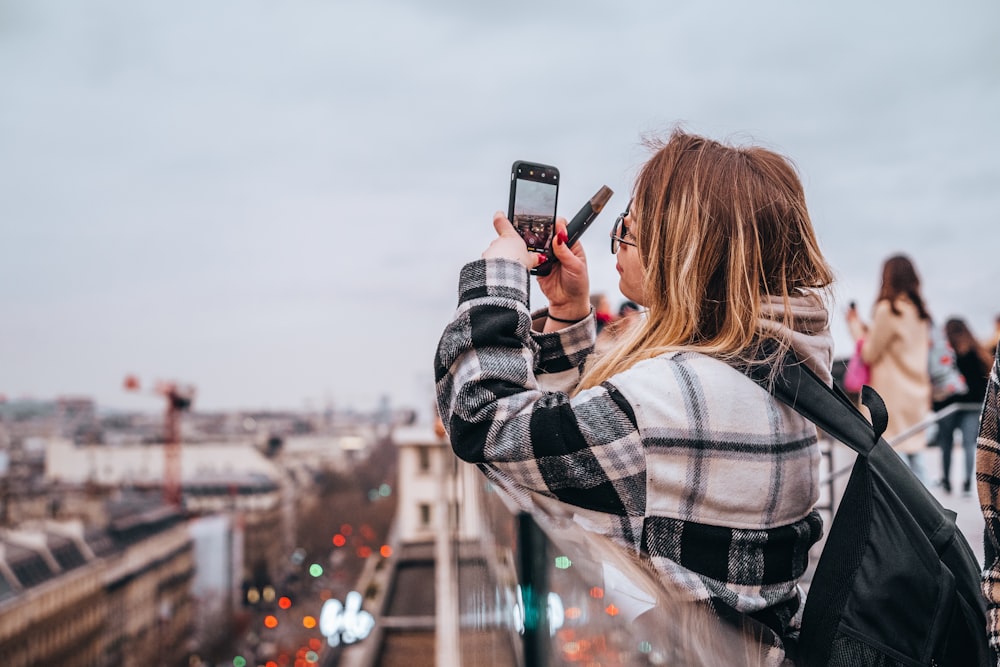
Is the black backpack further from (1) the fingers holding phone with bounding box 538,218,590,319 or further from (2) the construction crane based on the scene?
(2) the construction crane

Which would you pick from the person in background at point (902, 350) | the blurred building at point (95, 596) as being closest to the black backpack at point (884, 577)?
the person in background at point (902, 350)

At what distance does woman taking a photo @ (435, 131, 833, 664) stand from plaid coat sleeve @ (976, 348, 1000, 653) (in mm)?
217

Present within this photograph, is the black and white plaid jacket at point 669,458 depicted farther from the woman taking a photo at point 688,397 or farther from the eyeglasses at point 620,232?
the eyeglasses at point 620,232

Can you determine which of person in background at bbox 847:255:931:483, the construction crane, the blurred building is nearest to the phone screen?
person in background at bbox 847:255:931:483

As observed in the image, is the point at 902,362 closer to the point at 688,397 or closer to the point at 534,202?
the point at 534,202

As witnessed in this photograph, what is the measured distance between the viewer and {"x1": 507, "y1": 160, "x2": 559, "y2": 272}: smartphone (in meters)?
1.56

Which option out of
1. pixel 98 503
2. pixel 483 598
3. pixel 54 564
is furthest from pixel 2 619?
pixel 483 598

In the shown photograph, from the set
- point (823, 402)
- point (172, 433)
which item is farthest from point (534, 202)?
point (172, 433)

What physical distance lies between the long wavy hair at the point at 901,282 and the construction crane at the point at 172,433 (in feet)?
311

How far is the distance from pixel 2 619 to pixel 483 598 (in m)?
64.8

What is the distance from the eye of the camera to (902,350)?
17.0 feet

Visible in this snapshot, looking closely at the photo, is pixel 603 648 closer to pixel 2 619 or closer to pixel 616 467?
pixel 616 467

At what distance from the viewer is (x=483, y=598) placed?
3518 millimetres

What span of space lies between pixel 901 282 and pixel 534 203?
13.8 ft
